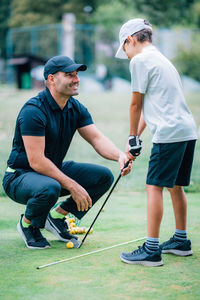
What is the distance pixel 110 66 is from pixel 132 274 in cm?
2775

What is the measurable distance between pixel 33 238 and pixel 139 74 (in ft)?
4.82

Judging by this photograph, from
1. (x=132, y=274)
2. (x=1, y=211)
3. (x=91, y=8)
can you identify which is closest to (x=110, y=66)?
(x=91, y=8)

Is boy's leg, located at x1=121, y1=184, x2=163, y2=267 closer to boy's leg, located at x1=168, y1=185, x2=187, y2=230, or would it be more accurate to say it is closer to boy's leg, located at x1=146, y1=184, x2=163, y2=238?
boy's leg, located at x1=146, y1=184, x2=163, y2=238

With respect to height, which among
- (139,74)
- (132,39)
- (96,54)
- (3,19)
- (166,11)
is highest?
(166,11)

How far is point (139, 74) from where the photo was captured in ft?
11.1

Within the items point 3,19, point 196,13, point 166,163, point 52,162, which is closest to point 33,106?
point 52,162

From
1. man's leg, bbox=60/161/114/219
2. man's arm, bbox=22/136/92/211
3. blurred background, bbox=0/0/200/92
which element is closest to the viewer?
man's arm, bbox=22/136/92/211

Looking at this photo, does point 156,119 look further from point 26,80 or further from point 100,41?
point 100,41

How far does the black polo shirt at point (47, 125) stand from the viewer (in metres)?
3.83

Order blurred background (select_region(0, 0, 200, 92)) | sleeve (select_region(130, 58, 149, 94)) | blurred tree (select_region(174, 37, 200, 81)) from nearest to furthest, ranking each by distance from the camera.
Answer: sleeve (select_region(130, 58, 149, 94))
blurred tree (select_region(174, 37, 200, 81))
blurred background (select_region(0, 0, 200, 92))

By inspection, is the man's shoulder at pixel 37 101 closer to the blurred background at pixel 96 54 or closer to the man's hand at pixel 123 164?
the man's hand at pixel 123 164

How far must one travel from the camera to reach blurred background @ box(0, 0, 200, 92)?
27312 mm

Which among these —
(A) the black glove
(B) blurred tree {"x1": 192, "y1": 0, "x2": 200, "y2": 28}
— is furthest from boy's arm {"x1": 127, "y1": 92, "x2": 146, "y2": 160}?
(B) blurred tree {"x1": 192, "y1": 0, "x2": 200, "y2": 28}

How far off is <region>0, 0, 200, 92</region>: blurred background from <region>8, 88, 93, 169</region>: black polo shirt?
72.4 ft
